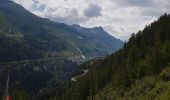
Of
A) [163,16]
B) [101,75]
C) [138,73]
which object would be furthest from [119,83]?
[163,16]

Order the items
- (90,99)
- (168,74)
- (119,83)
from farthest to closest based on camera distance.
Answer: (90,99), (119,83), (168,74)

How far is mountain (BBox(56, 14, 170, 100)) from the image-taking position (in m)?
104

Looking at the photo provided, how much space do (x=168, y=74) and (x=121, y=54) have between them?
8523 centimetres

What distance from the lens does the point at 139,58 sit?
154 metres

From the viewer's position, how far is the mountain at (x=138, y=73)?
10356 cm

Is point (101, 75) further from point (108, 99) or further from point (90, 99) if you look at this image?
point (108, 99)

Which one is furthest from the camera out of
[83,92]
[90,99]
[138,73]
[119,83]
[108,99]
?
[83,92]

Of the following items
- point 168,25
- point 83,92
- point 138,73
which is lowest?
point 83,92

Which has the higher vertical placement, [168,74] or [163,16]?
[163,16]

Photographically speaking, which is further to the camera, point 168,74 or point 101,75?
point 101,75

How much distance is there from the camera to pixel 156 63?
125312mm

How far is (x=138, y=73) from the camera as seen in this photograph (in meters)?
132

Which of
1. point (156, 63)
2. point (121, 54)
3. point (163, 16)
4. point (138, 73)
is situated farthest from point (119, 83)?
point (163, 16)

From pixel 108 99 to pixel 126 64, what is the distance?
36.6 metres
